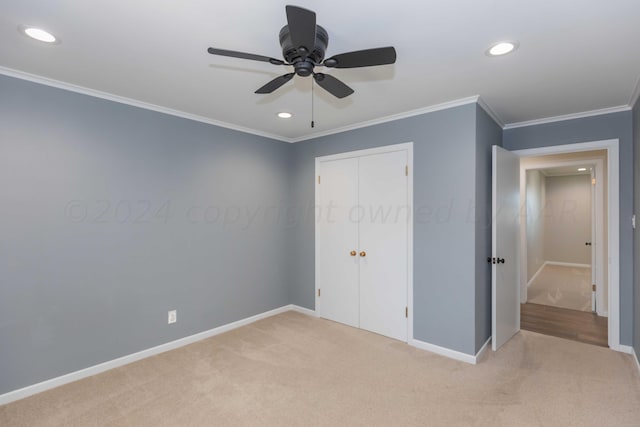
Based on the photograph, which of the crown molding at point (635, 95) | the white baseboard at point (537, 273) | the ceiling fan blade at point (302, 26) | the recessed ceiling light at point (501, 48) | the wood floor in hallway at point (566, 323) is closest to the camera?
the ceiling fan blade at point (302, 26)

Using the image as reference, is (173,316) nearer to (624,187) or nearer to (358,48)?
(358,48)

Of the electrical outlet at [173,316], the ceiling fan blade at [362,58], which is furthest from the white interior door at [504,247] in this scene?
the electrical outlet at [173,316]

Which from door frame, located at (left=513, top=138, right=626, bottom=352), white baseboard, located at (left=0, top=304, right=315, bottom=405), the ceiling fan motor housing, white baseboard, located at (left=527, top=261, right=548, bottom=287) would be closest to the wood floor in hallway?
door frame, located at (left=513, top=138, right=626, bottom=352)

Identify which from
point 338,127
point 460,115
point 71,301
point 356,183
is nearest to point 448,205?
point 460,115

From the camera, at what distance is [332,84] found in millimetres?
1896

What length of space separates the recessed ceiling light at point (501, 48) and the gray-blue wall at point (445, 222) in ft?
2.89

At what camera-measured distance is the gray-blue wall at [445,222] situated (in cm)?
296

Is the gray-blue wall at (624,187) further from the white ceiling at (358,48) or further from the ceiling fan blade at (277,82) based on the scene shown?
the ceiling fan blade at (277,82)

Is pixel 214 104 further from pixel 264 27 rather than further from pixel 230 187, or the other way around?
pixel 264 27

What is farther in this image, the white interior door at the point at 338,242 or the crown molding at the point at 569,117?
the white interior door at the point at 338,242

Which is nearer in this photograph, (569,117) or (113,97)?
(113,97)

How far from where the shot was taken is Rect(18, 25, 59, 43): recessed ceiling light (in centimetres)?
182

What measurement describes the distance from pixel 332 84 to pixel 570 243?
9225 millimetres

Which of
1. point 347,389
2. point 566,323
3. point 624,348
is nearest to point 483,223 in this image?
point 624,348
